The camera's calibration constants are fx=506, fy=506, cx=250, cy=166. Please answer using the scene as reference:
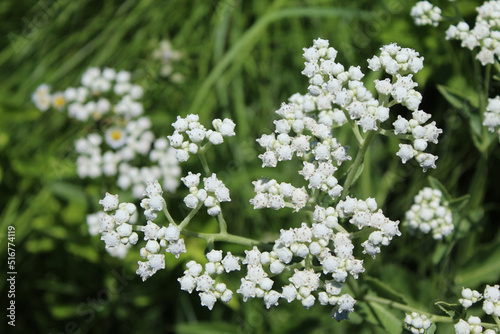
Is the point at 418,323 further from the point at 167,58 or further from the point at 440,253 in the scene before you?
the point at 167,58

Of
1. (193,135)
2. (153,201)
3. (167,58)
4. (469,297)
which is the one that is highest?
(193,135)

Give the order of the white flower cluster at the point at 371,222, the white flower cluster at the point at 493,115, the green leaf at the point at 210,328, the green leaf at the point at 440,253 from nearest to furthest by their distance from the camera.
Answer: the white flower cluster at the point at 371,222
the white flower cluster at the point at 493,115
the green leaf at the point at 440,253
the green leaf at the point at 210,328

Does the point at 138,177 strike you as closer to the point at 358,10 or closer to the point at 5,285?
the point at 5,285

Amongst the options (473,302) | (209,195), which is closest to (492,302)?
(473,302)

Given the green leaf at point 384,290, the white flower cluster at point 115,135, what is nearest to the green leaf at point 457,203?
the green leaf at point 384,290

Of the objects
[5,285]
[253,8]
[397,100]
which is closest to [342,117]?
[397,100]

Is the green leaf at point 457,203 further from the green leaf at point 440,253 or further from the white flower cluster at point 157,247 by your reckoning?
the white flower cluster at point 157,247

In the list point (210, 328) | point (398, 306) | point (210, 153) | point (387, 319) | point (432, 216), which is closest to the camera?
point (398, 306)

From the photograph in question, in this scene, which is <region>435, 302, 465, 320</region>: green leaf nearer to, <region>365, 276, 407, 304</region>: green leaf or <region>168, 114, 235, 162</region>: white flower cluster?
<region>365, 276, 407, 304</region>: green leaf
